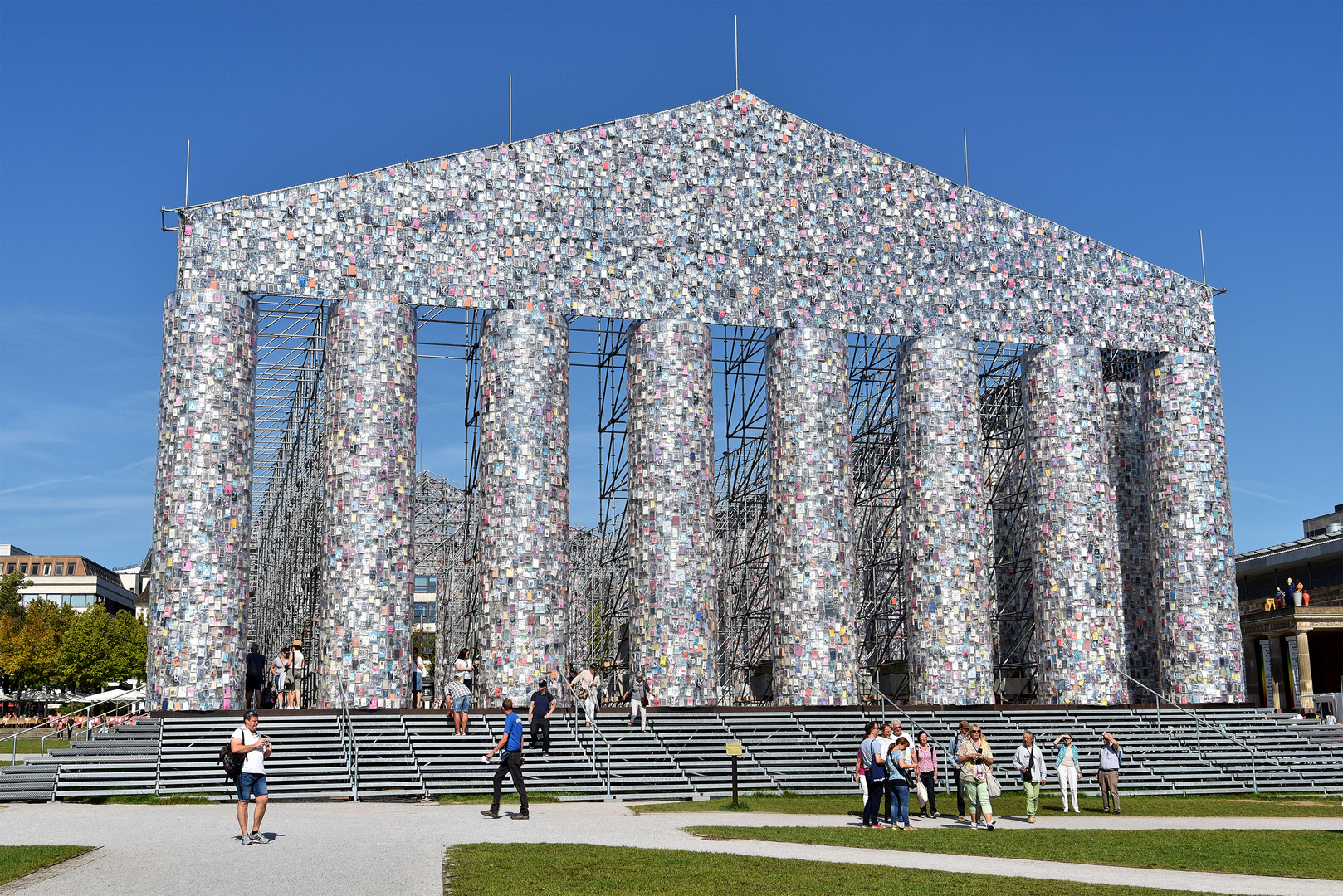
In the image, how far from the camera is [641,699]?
28922 mm

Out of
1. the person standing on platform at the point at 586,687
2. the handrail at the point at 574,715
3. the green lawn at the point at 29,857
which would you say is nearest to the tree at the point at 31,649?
the handrail at the point at 574,715

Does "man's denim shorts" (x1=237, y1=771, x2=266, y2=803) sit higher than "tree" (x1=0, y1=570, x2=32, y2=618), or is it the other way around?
"tree" (x1=0, y1=570, x2=32, y2=618)

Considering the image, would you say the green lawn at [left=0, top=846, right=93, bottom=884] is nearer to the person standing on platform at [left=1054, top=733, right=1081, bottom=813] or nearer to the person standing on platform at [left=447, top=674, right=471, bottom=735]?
the person standing on platform at [left=447, top=674, right=471, bottom=735]

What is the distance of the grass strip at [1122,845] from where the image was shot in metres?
13.9

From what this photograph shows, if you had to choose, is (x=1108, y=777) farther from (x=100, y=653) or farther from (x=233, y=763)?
(x=100, y=653)

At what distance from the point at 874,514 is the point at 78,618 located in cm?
4762

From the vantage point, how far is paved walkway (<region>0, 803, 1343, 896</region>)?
11.8 metres

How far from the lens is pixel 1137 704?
3478cm

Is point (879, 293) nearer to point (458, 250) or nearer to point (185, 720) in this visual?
point (458, 250)

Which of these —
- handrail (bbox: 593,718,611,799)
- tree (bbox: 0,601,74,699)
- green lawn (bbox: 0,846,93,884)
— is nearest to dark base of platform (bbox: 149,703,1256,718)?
handrail (bbox: 593,718,611,799)

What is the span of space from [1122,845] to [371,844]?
879 cm

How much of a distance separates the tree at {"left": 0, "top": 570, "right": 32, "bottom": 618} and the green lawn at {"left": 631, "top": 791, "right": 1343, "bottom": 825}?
238 ft

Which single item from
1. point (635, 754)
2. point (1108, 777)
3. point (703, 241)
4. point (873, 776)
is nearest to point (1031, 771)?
point (1108, 777)

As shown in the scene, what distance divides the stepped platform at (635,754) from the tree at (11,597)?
210 feet
